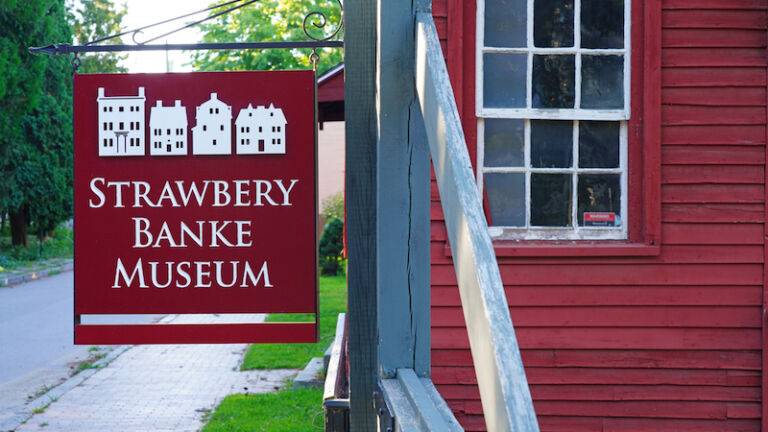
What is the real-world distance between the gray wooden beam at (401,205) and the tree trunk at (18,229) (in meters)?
25.8

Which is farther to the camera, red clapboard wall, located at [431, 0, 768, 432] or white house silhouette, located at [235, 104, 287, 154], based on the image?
red clapboard wall, located at [431, 0, 768, 432]

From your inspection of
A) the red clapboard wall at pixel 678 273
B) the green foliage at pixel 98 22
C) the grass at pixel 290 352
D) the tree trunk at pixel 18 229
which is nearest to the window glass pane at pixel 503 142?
the red clapboard wall at pixel 678 273

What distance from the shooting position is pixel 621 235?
4.63 meters

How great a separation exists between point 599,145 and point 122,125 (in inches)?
109

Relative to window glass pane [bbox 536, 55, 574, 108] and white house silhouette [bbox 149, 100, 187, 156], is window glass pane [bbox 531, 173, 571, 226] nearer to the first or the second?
window glass pane [bbox 536, 55, 574, 108]

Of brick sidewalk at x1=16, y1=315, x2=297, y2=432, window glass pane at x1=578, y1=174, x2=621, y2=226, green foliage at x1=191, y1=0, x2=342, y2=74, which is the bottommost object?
brick sidewalk at x1=16, y1=315, x2=297, y2=432

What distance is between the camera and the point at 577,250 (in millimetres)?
4531

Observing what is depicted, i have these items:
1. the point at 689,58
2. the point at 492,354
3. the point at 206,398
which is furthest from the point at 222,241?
the point at 206,398

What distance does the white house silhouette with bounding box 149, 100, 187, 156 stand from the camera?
299 cm

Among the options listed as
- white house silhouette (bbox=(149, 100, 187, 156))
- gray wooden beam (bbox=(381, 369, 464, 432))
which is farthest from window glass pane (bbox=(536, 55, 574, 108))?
gray wooden beam (bbox=(381, 369, 464, 432))

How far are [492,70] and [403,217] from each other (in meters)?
2.85

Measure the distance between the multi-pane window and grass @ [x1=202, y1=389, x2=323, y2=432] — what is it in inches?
104

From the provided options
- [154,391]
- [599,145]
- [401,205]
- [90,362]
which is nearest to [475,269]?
[401,205]

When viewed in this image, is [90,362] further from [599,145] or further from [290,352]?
[599,145]
